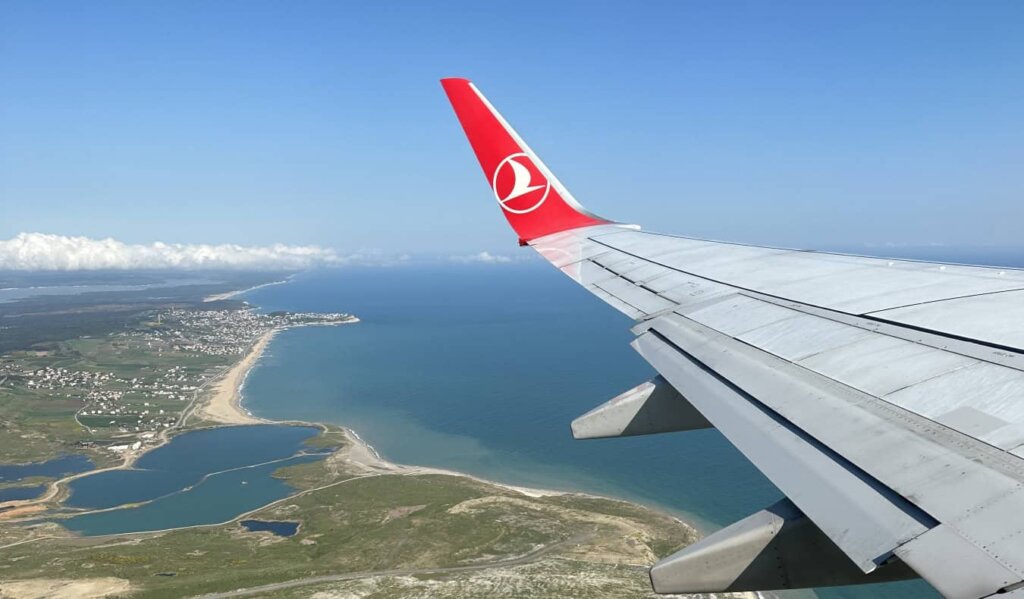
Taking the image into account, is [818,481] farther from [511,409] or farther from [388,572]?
[511,409]

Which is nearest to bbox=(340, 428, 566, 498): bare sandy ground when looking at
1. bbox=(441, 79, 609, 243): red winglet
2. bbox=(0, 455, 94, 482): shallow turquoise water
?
bbox=(0, 455, 94, 482): shallow turquoise water

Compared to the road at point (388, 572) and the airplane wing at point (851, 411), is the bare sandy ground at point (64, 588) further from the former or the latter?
the airplane wing at point (851, 411)

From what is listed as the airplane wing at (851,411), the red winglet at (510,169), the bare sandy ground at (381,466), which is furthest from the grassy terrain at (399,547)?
the airplane wing at (851,411)

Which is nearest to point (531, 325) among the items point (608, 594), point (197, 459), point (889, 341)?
point (197, 459)

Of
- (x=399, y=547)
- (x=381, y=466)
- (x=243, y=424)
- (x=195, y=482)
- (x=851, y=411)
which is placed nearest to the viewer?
(x=851, y=411)

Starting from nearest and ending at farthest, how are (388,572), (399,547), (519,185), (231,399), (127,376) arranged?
(519,185)
(388,572)
(399,547)
(231,399)
(127,376)

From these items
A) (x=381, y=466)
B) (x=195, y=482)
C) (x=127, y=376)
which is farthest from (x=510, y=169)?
(x=127, y=376)

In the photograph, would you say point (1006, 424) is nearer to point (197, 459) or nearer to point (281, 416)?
point (197, 459)
